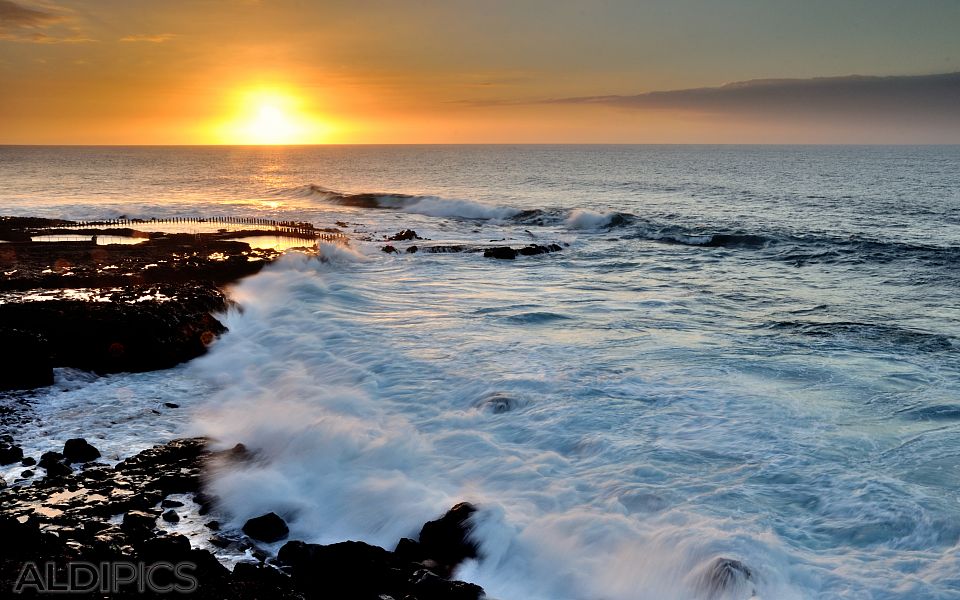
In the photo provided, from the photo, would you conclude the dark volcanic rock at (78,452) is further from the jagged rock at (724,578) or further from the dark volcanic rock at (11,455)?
the jagged rock at (724,578)

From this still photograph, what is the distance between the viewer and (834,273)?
23016 millimetres

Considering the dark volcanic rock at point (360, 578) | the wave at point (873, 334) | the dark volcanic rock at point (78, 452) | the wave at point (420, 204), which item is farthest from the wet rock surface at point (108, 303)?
the wave at point (420, 204)

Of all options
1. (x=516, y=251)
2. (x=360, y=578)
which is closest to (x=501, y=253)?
(x=516, y=251)

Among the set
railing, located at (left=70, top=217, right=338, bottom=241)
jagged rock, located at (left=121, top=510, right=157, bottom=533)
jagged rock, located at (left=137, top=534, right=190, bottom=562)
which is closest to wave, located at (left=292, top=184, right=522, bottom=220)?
railing, located at (left=70, top=217, right=338, bottom=241)

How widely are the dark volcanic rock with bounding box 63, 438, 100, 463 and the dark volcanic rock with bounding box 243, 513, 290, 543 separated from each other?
2752mm

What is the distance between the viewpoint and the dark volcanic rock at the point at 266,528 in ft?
22.8

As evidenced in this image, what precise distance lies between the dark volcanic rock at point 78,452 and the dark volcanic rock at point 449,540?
436 cm

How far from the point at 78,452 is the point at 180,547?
3.29m

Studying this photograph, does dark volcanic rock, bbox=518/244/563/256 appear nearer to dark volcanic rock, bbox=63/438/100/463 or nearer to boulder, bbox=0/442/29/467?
dark volcanic rock, bbox=63/438/100/463

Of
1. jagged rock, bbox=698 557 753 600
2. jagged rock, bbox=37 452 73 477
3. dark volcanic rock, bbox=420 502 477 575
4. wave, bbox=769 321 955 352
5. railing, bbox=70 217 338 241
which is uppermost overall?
railing, bbox=70 217 338 241

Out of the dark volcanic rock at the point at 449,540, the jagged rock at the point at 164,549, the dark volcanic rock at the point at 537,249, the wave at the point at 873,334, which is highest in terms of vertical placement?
the dark volcanic rock at the point at 537,249

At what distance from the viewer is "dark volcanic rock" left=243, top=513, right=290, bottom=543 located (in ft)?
22.8

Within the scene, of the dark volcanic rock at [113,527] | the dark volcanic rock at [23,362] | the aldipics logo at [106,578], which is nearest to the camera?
the aldipics logo at [106,578]

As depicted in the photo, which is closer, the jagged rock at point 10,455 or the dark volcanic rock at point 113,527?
the dark volcanic rock at point 113,527
